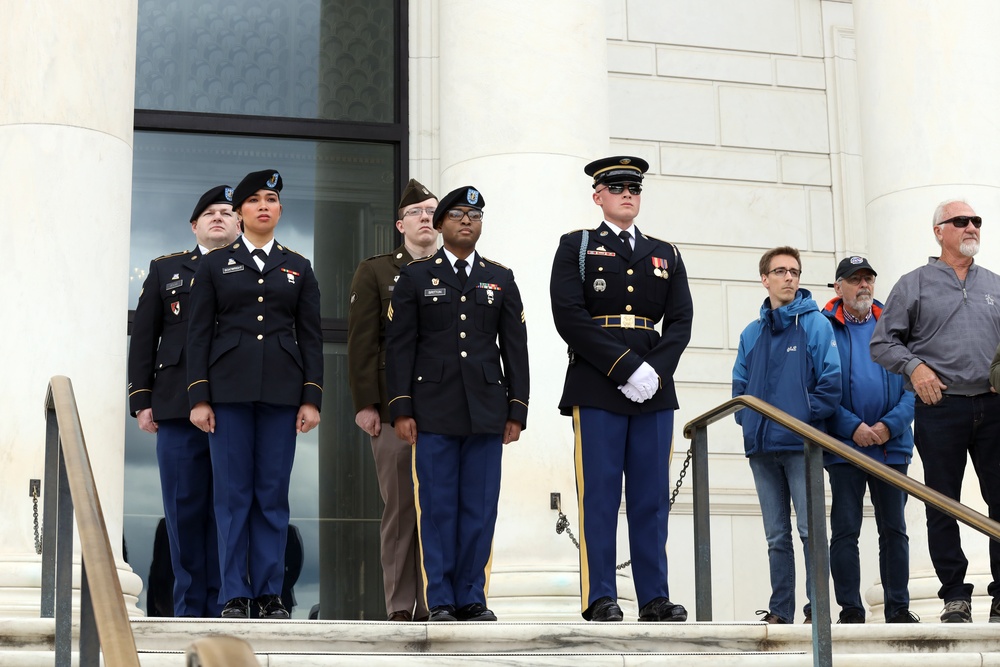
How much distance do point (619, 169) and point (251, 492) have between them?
2260 millimetres

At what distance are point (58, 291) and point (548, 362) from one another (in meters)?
2.78

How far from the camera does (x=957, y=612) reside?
7.16m

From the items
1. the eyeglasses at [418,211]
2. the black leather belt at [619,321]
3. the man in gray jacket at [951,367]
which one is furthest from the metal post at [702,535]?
the eyeglasses at [418,211]

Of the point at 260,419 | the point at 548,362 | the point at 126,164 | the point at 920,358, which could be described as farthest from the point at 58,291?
the point at 920,358

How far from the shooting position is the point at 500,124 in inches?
363

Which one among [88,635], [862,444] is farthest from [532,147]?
[88,635]

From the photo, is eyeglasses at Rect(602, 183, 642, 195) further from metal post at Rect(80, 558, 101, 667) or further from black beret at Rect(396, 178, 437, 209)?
metal post at Rect(80, 558, 101, 667)

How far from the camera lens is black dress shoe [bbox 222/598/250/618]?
666cm

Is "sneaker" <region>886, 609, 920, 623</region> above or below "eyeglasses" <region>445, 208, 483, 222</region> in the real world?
below

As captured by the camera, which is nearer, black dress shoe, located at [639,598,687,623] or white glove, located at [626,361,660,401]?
black dress shoe, located at [639,598,687,623]

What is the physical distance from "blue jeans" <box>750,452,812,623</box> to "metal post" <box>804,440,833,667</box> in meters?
1.45

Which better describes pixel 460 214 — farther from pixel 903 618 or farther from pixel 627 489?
pixel 903 618

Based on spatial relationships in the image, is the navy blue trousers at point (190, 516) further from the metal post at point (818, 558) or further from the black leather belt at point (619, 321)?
the metal post at point (818, 558)

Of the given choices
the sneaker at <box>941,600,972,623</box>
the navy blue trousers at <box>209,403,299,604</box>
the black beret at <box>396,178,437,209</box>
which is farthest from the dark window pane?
the sneaker at <box>941,600,972,623</box>
